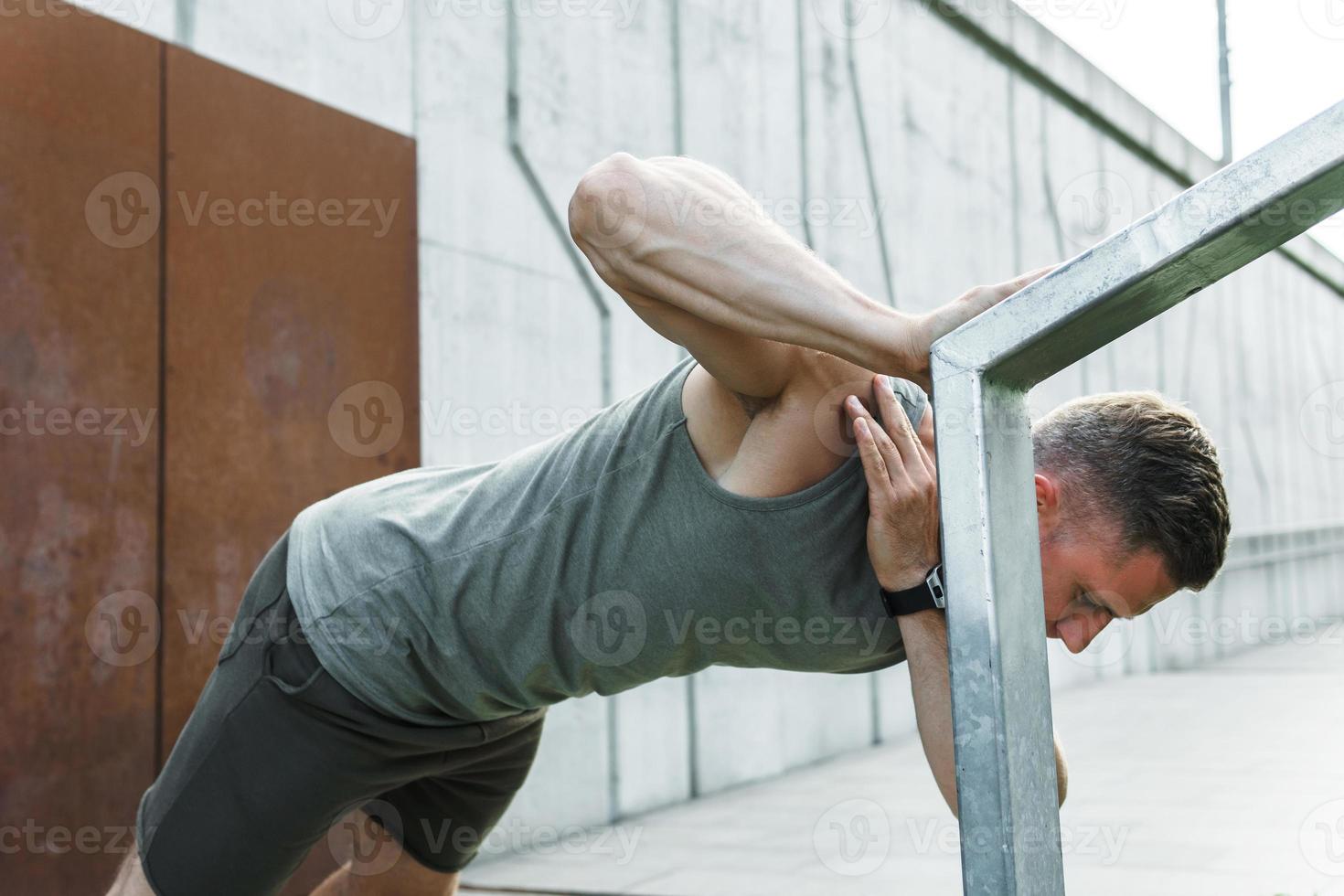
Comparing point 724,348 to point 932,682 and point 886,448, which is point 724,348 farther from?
point 932,682

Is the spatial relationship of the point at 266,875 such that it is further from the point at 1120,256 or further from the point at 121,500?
the point at 1120,256

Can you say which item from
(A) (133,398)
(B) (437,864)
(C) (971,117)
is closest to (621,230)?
(B) (437,864)

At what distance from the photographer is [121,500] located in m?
3.03

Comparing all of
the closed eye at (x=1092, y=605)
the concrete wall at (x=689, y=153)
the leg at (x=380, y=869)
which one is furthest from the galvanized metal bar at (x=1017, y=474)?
the concrete wall at (x=689, y=153)

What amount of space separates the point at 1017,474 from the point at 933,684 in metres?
0.74

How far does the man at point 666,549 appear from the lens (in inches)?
56.8

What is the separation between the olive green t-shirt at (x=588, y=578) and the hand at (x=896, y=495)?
0.20 ft

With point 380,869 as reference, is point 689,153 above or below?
above

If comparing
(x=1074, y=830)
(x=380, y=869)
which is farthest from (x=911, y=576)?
(x=1074, y=830)

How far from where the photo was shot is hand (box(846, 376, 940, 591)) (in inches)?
61.3

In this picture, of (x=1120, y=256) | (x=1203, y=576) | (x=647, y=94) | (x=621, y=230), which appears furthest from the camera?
(x=647, y=94)

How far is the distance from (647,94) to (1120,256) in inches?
174

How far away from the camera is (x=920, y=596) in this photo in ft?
5.33

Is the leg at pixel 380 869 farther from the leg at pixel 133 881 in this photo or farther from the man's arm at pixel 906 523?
the man's arm at pixel 906 523
